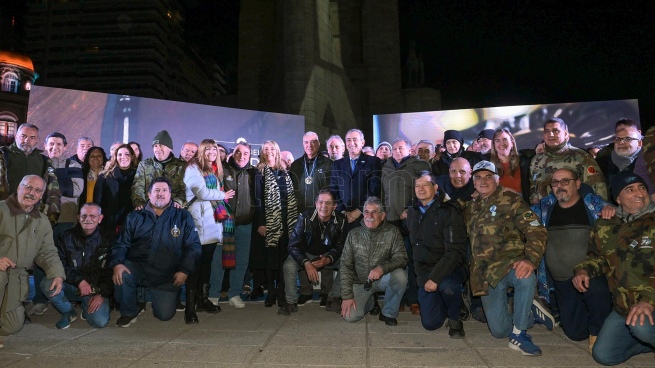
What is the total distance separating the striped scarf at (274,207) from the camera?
21.7 feet

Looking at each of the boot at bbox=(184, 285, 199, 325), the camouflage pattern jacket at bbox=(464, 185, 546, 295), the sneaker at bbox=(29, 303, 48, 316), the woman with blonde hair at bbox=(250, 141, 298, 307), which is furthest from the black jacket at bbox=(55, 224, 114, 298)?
the camouflage pattern jacket at bbox=(464, 185, 546, 295)

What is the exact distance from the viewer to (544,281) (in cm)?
530

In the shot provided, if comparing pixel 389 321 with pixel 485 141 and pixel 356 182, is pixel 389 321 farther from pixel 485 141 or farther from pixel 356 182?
pixel 485 141

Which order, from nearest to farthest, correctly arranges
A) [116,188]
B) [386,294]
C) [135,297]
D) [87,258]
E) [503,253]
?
[503,253] < [386,294] < [135,297] < [87,258] < [116,188]

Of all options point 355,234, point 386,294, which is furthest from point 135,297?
point 386,294

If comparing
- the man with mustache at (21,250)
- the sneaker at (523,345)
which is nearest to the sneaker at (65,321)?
the man with mustache at (21,250)

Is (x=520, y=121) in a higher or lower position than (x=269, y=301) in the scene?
higher

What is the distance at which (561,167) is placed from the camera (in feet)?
18.2

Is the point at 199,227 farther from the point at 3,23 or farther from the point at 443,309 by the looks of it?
the point at 3,23

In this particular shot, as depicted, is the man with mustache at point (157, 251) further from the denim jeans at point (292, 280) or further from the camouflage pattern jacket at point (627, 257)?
the camouflage pattern jacket at point (627, 257)

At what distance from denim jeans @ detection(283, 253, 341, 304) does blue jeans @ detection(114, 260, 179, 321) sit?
140cm

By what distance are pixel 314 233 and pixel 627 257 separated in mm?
3629

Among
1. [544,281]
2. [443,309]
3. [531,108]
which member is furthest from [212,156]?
[531,108]

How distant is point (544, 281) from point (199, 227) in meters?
4.39
